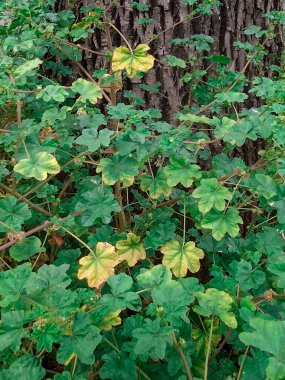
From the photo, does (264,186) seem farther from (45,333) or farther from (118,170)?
(45,333)

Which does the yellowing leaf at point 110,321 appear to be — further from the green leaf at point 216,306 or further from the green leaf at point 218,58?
the green leaf at point 218,58

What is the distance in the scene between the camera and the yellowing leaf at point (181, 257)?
153 centimetres

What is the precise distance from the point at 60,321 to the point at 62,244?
709mm

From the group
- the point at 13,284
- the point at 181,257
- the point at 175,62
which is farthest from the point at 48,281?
the point at 175,62

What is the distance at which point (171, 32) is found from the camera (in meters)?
2.04

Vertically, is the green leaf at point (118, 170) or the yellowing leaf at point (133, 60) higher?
the yellowing leaf at point (133, 60)

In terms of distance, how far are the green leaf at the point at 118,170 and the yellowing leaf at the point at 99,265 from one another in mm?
200

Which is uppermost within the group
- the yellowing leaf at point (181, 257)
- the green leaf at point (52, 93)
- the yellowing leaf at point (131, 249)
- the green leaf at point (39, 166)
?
the green leaf at point (52, 93)

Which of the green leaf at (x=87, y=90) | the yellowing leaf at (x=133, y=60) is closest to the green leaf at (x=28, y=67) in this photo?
the green leaf at (x=87, y=90)

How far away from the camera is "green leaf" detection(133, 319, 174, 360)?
3.64 feet

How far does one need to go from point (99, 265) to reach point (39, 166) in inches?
13.4

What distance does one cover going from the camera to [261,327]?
104 cm

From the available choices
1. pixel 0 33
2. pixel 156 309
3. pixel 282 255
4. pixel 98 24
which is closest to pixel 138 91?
pixel 98 24

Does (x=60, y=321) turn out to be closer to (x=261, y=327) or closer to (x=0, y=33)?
(x=261, y=327)
